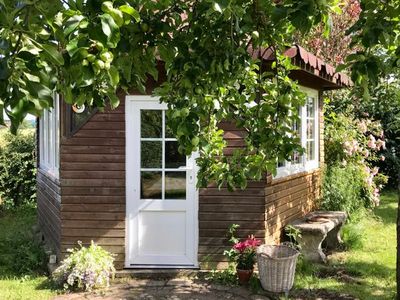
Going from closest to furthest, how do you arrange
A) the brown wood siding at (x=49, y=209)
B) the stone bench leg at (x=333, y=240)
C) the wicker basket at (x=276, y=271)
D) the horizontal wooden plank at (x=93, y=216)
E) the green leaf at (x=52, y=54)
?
the green leaf at (x=52, y=54), the wicker basket at (x=276, y=271), the horizontal wooden plank at (x=93, y=216), the brown wood siding at (x=49, y=209), the stone bench leg at (x=333, y=240)

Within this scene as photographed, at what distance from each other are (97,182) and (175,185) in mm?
977

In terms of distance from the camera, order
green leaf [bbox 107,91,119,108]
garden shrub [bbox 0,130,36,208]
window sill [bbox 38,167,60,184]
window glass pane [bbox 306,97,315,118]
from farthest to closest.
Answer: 1. garden shrub [bbox 0,130,36,208]
2. window glass pane [bbox 306,97,315,118]
3. window sill [bbox 38,167,60,184]
4. green leaf [bbox 107,91,119,108]

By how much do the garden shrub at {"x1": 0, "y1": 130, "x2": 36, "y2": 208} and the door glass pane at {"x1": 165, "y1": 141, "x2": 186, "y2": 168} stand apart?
6.60 meters

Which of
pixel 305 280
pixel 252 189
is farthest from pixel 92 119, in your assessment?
pixel 305 280

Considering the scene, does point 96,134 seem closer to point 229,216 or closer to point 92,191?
point 92,191

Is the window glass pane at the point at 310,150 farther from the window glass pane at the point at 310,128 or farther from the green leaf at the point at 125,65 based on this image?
the green leaf at the point at 125,65

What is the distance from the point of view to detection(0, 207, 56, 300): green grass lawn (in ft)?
18.5

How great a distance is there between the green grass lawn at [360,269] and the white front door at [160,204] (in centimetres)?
153

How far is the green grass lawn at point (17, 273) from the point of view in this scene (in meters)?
5.64

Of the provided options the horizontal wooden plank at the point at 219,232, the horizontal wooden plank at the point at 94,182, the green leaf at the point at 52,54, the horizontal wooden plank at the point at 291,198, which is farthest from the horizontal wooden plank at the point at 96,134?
the green leaf at the point at 52,54

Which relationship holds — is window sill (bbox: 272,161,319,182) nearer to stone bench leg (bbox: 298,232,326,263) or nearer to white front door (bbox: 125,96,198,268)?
stone bench leg (bbox: 298,232,326,263)

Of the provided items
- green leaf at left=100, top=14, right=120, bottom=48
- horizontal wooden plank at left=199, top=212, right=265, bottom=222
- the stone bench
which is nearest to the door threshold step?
horizontal wooden plank at left=199, top=212, right=265, bottom=222

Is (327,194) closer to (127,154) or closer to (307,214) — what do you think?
(307,214)

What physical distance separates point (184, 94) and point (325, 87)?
690 centimetres
